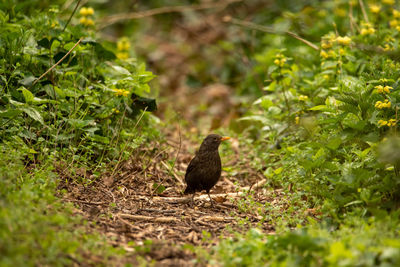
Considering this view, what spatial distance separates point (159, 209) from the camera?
477 cm

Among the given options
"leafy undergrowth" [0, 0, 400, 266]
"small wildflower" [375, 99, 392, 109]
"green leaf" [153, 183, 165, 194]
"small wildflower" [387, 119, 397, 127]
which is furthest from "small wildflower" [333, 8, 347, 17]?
"green leaf" [153, 183, 165, 194]

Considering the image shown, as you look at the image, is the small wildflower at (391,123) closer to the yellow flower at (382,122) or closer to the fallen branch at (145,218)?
the yellow flower at (382,122)

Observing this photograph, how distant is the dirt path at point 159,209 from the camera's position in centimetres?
381

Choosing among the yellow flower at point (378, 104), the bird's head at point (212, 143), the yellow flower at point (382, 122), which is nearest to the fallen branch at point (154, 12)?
the bird's head at point (212, 143)

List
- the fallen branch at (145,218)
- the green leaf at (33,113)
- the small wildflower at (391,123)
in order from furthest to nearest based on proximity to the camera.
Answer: the green leaf at (33,113)
the fallen branch at (145,218)
the small wildflower at (391,123)

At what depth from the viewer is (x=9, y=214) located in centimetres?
314

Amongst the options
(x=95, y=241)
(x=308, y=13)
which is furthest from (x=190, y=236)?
(x=308, y=13)

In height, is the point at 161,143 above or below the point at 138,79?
below

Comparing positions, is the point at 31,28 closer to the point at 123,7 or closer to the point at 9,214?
the point at 9,214

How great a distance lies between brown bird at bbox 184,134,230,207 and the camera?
526 cm

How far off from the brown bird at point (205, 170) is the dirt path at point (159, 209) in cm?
18

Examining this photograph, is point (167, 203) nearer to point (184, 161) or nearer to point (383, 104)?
point (184, 161)

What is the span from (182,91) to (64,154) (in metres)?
6.22

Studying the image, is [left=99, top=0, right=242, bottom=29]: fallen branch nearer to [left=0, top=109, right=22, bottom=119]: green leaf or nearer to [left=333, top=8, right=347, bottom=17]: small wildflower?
[left=333, top=8, right=347, bottom=17]: small wildflower
